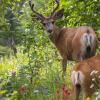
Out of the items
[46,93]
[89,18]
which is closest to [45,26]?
[89,18]

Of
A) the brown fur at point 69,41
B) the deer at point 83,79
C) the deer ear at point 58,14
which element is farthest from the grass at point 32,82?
the deer ear at point 58,14

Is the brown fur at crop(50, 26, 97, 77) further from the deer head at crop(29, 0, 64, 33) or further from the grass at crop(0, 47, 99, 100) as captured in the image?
the grass at crop(0, 47, 99, 100)

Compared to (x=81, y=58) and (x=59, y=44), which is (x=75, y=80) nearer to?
(x=81, y=58)

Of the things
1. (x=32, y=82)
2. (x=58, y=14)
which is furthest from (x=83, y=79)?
(x=58, y=14)

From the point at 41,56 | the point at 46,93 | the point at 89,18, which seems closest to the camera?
the point at 46,93

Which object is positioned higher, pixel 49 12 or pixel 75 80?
pixel 49 12

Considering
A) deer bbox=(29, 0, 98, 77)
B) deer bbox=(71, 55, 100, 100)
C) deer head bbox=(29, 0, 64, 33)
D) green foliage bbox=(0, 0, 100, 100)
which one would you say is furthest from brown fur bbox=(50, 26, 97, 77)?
deer bbox=(71, 55, 100, 100)

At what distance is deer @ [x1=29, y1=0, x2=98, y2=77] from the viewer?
Result: 11148 mm

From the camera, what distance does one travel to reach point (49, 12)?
1412 cm

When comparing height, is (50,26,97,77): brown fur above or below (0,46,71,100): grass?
above

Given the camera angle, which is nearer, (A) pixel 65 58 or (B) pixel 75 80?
(B) pixel 75 80

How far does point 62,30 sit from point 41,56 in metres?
2.57

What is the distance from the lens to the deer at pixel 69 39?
11148 mm

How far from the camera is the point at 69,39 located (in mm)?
12414
